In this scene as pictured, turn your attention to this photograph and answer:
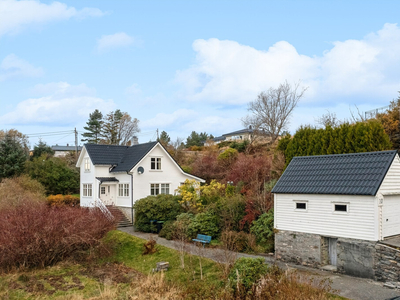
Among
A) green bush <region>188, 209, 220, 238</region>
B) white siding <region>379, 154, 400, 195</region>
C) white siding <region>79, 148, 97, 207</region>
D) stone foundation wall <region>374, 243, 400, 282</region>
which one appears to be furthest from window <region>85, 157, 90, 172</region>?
stone foundation wall <region>374, 243, 400, 282</region>

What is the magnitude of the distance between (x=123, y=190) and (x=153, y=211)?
225 inches

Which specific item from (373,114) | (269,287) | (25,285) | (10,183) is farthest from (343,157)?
(10,183)

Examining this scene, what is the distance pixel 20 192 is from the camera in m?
29.4

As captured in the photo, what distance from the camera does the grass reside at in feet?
42.1

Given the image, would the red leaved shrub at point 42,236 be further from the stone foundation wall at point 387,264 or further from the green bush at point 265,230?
the stone foundation wall at point 387,264

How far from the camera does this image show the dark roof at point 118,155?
28.9 m

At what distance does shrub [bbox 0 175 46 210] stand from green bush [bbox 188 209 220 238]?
10851 millimetres

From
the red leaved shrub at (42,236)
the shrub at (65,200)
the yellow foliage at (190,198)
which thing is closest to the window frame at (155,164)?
the yellow foliage at (190,198)

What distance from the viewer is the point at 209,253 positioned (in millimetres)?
18172

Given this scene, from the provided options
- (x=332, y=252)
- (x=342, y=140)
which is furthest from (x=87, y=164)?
(x=332, y=252)

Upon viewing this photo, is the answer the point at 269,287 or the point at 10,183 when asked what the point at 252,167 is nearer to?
the point at 269,287

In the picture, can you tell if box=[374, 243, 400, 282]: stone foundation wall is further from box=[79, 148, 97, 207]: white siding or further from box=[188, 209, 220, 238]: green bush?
box=[79, 148, 97, 207]: white siding

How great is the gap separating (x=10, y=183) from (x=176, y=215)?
16.4 metres

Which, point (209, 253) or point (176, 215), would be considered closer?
point (209, 253)
